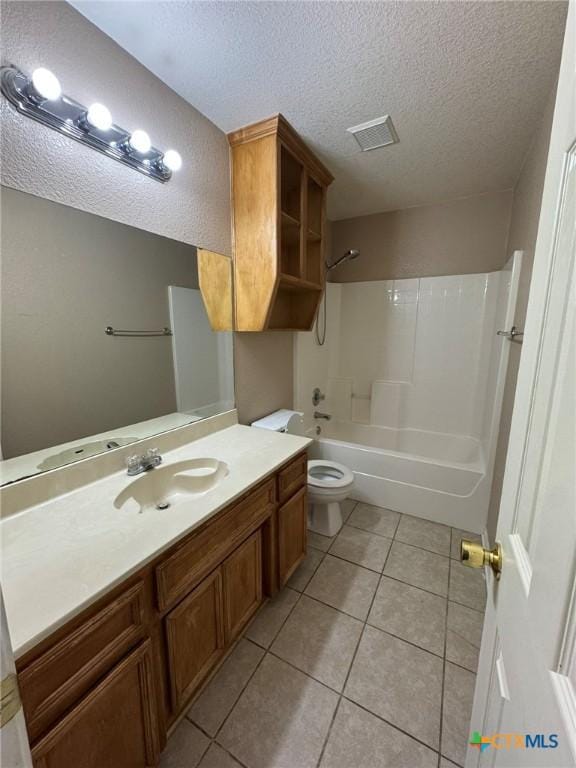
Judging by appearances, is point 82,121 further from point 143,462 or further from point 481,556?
point 481,556

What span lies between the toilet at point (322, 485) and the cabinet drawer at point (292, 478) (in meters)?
0.38

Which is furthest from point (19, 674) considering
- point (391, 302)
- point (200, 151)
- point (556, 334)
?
point (391, 302)

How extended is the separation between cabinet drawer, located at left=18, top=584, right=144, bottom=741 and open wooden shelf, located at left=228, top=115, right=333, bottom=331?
1.36 m

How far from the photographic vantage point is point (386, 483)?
237 centimetres

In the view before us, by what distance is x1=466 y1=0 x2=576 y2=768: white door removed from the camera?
1.10 feet

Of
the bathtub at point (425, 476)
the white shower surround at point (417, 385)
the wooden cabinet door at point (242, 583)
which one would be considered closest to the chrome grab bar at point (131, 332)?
the wooden cabinet door at point (242, 583)

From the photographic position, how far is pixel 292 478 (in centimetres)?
153

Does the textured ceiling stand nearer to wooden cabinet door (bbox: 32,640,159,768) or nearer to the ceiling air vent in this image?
the ceiling air vent

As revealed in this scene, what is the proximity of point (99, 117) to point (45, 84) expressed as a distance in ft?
0.51

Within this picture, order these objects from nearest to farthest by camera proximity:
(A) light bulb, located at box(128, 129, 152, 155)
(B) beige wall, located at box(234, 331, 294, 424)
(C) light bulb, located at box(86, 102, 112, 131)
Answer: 1. (C) light bulb, located at box(86, 102, 112, 131)
2. (A) light bulb, located at box(128, 129, 152, 155)
3. (B) beige wall, located at box(234, 331, 294, 424)

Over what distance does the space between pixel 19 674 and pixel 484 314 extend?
3063mm

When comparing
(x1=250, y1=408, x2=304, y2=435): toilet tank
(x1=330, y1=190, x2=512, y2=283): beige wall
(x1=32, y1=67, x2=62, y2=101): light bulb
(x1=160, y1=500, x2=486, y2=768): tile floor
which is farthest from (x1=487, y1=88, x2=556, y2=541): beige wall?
(x1=32, y1=67, x2=62, y2=101): light bulb

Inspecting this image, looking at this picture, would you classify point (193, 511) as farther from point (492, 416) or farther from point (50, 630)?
point (492, 416)

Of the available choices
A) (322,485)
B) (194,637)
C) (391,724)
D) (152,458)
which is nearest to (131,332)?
(152,458)
